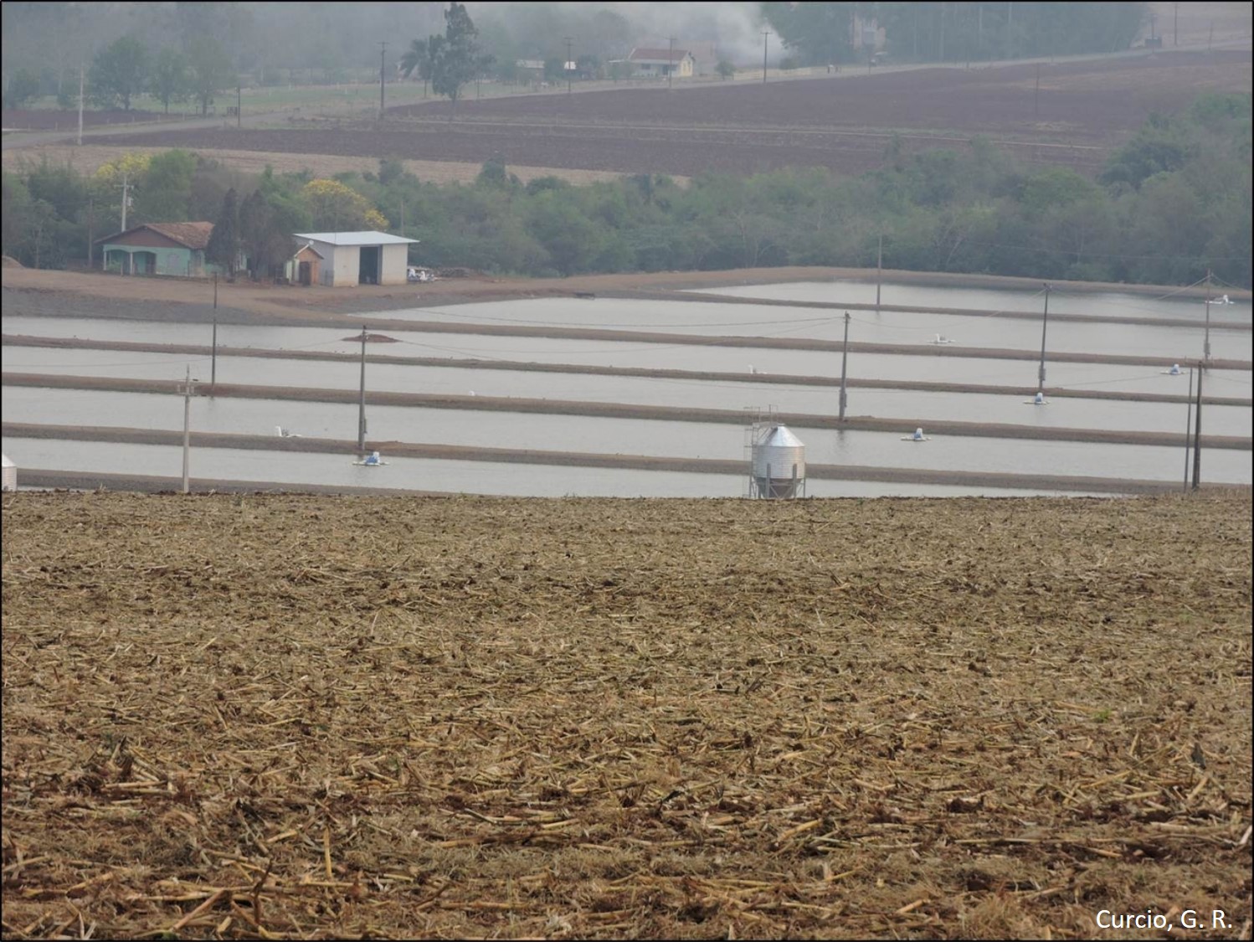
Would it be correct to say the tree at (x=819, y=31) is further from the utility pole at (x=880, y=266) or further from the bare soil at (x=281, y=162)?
the utility pole at (x=880, y=266)

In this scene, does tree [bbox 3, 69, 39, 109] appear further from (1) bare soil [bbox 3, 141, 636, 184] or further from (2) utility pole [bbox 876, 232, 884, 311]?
(2) utility pole [bbox 876, 232, 884, 311]

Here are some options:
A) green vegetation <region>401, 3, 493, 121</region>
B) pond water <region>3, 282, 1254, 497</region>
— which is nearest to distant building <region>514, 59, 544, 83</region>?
green vegetation <region>401, 3, 493, 121</region>

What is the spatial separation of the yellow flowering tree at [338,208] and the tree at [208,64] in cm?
578

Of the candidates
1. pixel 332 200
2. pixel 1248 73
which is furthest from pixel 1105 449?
pixel 332 200

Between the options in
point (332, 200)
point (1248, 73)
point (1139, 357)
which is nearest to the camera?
point (332, 200)

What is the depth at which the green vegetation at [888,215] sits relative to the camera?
14.2 metres

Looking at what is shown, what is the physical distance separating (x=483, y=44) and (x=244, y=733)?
132cm

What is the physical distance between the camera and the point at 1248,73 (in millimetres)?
18547

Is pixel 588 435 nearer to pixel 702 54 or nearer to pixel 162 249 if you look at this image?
pixel 162 249

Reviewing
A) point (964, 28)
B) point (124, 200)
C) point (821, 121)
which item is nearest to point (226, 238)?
point (124, 200)

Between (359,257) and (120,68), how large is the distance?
9369 mm

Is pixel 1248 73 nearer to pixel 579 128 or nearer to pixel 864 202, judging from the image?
pixel 864 202

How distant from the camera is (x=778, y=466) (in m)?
9.48

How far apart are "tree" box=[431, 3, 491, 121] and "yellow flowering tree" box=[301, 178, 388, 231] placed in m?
3.90
